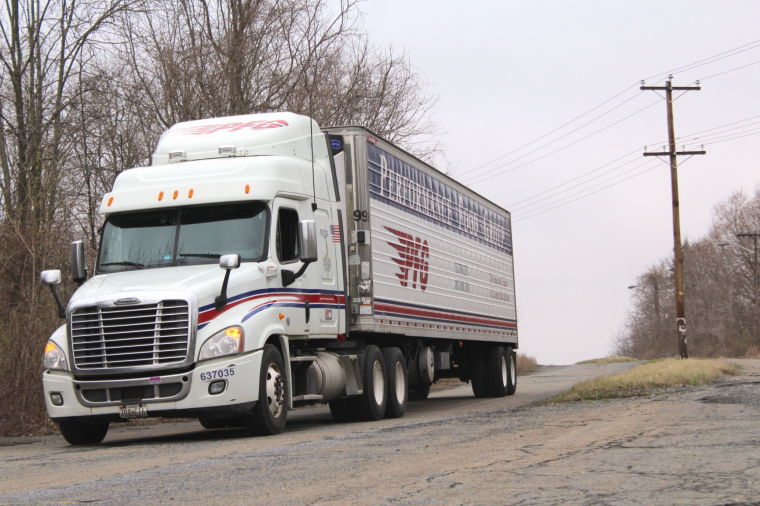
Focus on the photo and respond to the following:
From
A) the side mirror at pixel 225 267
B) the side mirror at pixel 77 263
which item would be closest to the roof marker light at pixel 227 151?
the side mirror at pixel 77 263

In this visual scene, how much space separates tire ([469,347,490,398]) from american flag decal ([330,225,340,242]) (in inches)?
398

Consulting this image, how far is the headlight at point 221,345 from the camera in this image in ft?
41.2

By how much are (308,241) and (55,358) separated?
132 inches

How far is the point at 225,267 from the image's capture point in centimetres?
1257

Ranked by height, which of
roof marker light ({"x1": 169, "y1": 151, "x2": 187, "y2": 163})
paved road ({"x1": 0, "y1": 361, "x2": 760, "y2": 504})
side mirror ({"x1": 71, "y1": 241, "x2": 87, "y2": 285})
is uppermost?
roof marker light ({"x1": 169, "y1": 151, "x2": 187, "y2": 163})

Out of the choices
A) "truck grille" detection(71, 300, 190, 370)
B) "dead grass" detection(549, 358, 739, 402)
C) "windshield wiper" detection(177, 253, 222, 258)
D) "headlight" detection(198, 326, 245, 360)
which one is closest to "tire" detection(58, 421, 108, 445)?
"truck grille" detection(71, 300, 190, 370)

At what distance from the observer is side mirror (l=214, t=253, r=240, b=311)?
1252 cm

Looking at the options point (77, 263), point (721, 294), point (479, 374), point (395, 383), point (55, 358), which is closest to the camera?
point (55, 358)

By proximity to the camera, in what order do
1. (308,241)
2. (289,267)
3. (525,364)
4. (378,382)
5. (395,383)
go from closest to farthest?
(308,241)
(289,267)
(378,382)
(395,383)
(525,364)

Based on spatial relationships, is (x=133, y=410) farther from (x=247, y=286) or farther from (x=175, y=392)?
(x=247, y=286)

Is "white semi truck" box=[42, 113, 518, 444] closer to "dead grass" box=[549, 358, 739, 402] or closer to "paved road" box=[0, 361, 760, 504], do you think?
"paved road" box=[0, 361, 760, 504]

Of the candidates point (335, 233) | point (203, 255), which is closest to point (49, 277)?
point (203, 255)

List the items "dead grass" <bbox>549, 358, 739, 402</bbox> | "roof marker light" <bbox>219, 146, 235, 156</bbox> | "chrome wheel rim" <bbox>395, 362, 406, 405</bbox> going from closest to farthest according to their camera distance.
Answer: "roof marker light" <bbox>219, 146, 235, 156</bbox> < "chrome wheel rim" <bbox>395, 362, 406, 405</bbox> < "dead grass" <bbox>549, 358, 739, 402</bbox>

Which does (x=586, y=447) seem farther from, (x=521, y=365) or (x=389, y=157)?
(x=521, y=365)
